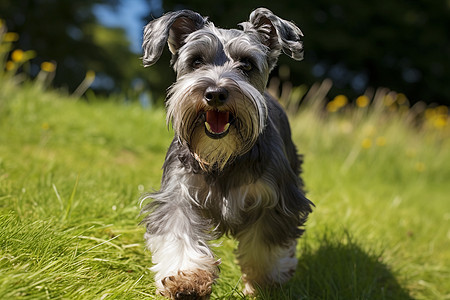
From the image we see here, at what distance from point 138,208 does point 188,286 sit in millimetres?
1299

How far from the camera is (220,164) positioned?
276 centimetres

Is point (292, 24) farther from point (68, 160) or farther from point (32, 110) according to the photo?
point (32, 110)

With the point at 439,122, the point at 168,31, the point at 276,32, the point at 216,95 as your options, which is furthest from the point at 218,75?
the point at 439,122

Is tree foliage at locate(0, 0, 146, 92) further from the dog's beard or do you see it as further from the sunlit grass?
the dog's beard

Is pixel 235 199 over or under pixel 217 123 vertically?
under

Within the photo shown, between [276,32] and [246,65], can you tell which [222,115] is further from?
[276,32]

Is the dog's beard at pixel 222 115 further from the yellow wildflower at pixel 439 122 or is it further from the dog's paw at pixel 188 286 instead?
the yellow wildflower at pixel 439 122

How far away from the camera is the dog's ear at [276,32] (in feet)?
9.60

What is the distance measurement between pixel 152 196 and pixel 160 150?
3853mm

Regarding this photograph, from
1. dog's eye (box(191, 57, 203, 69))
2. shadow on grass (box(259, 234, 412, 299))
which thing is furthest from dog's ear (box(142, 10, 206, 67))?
shadow on grass (box(259, 234, 412, 299))

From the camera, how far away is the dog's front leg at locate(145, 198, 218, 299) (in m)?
2.41

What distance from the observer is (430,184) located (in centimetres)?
856

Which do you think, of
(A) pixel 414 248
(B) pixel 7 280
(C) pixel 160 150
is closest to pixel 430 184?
(A) pixel 414 248

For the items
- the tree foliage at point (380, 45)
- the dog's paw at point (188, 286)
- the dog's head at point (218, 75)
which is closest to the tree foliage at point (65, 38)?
the tree foliage at point (380, 45)
